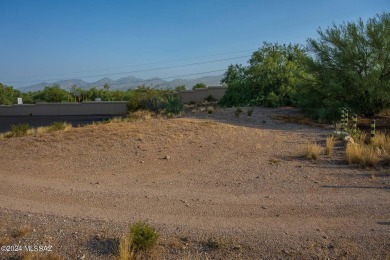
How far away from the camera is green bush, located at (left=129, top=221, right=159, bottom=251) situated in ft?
17.4

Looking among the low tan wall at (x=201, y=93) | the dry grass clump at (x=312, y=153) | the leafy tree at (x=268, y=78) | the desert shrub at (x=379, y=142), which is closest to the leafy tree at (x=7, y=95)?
the low tan wall at (x=201, y=93)

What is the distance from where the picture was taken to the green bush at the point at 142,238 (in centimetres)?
530

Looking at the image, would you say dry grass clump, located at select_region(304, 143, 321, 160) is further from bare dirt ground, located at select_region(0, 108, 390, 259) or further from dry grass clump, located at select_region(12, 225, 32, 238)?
dry grass clump, located at select_region(12, 225, 32, 238)

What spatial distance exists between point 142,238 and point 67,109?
136 ft

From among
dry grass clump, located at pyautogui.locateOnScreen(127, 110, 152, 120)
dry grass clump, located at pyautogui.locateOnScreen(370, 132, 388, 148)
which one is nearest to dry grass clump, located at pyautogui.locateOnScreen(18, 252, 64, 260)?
dry grass clump, located at pyautogui.locateOnScreen(370, 132, 388, 148)

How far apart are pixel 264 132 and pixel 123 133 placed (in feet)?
19.7

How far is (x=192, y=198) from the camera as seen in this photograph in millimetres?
7766

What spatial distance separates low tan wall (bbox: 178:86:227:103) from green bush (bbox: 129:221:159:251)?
37.5 m

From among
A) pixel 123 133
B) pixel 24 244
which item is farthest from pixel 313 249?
pixel 123 133

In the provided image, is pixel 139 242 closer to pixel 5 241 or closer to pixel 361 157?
pixel 5 241

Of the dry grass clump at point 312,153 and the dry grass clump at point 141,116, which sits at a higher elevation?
the dry grass clump at point 141,116

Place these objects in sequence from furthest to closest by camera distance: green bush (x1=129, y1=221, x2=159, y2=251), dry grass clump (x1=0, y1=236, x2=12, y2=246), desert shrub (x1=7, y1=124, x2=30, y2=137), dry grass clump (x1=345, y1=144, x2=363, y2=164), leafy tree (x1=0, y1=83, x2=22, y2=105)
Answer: leafy tree (x1=0, y1=83, x2=22, y2=105), desert shrub (x1=7, y1=124, x2=30, y2=137), dry grass clump (x1=345, y1=144, x2=363, y2=164), dry grass clump (x1=0, y1=236, x2=12, y2=246), green bush (x1=129, y1=221, x2=159, y2=251)

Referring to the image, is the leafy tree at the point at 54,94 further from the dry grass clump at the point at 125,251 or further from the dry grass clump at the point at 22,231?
the dry grass clump at the point at 125,251

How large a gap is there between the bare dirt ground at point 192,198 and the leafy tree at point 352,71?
9436 mm
